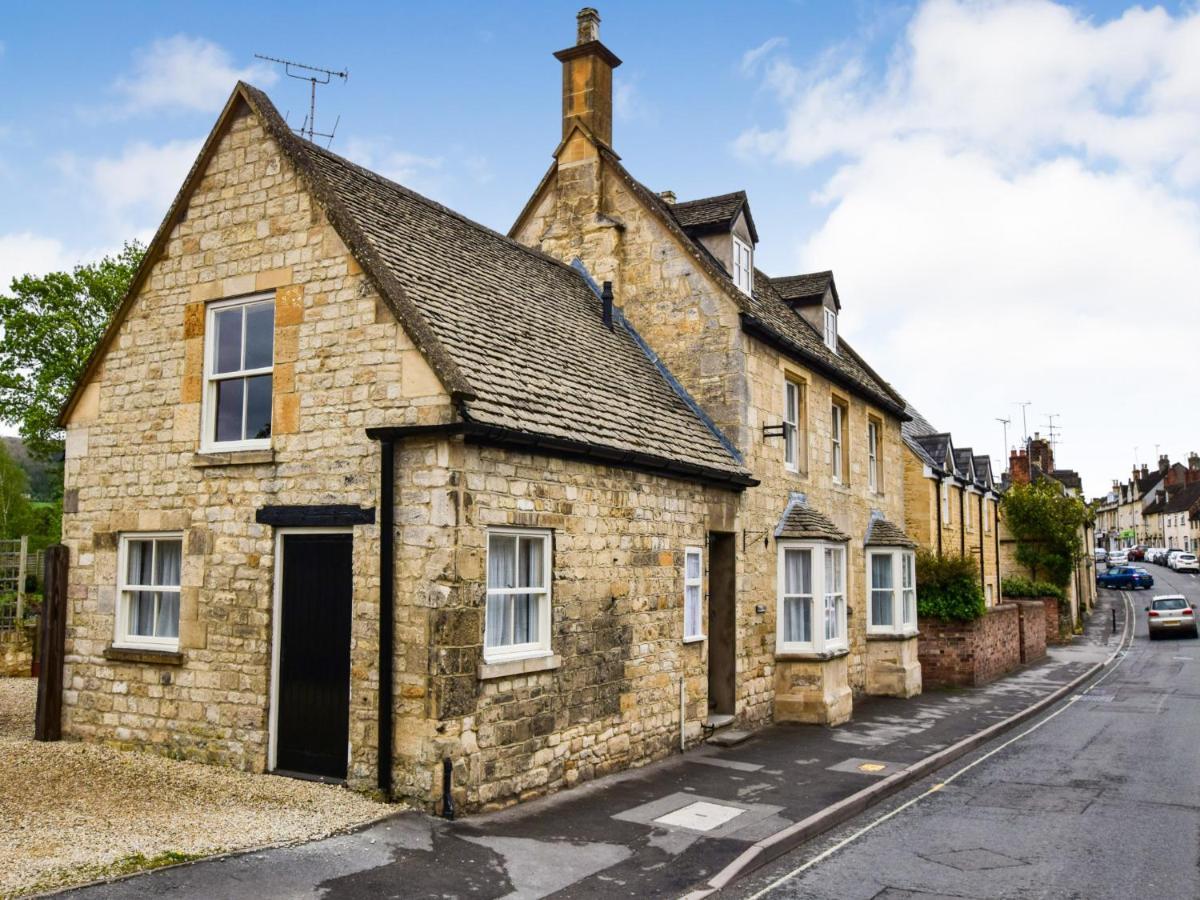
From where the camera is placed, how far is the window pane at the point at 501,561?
A: 391 inches

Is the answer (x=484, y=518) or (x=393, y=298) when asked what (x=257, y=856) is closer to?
(x=484, y=518)

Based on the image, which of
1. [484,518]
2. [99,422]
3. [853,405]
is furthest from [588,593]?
[853,405]

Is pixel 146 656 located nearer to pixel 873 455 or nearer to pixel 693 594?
pixel 693 594

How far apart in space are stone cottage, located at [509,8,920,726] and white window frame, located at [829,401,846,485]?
1.4 inches

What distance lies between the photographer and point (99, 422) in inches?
477

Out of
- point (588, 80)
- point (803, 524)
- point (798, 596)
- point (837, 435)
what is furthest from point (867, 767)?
point (588, 80)

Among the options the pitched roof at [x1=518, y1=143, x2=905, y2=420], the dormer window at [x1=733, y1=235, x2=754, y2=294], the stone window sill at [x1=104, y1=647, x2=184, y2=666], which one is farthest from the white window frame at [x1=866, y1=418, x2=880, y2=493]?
the stone window sill at [x1=104, y1=647, x2=184, y2=666]

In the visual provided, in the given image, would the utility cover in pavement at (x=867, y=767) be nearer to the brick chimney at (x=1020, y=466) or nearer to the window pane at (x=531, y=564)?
the window pane at (x=531, y=564)

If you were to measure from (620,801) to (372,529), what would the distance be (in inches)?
153

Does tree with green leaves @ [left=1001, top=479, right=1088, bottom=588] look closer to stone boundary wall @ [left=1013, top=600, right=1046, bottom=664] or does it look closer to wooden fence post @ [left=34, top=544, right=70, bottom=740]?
stone boundary wall @ [left=1013, top=600, right=1046, bottom=664]

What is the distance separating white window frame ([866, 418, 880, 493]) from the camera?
821 inches

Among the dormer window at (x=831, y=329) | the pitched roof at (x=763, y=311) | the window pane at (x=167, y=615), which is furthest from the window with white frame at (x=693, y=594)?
the dormer window at (x=831, y=329)

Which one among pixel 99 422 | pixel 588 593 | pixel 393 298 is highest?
pixel 393 298

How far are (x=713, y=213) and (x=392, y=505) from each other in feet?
32.2
